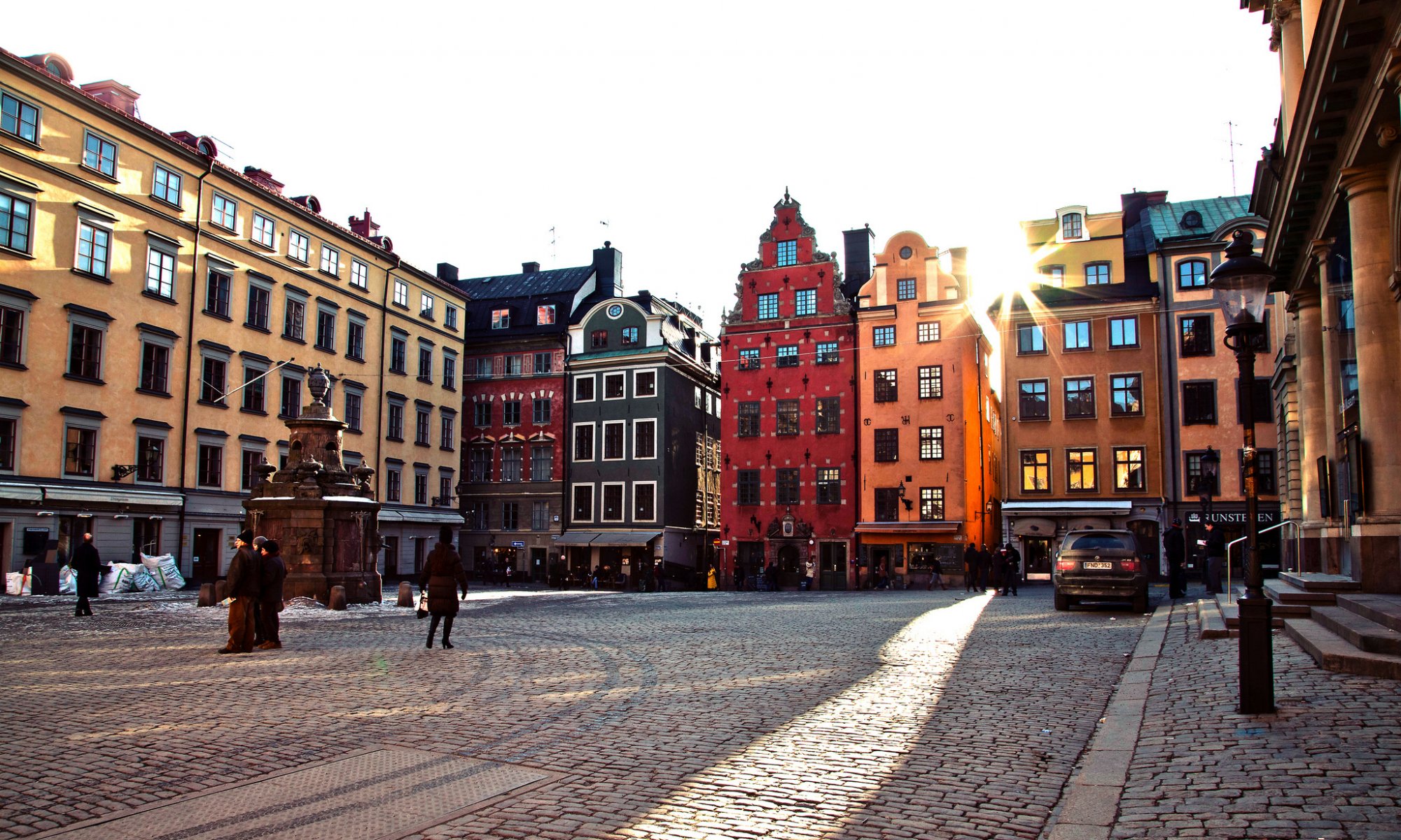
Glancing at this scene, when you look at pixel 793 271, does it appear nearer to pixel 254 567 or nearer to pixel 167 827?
pixel 254 567

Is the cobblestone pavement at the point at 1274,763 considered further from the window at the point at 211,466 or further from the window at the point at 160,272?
the window at the point at 211,466

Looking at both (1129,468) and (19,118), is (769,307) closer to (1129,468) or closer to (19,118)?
(1129,468)

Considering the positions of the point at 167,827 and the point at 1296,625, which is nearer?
the point at 167,827

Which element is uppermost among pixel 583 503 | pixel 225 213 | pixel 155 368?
pixel 225 213

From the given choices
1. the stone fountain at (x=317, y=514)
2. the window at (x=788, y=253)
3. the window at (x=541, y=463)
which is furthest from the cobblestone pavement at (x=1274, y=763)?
the window at (x=541, y=463)

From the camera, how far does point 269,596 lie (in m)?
15.3

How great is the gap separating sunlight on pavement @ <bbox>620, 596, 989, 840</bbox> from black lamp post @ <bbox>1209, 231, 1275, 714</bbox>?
2.72 m

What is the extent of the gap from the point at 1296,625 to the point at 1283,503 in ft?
55.7

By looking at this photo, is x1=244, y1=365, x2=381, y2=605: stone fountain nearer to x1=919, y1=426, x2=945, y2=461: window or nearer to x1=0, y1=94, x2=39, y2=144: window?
x1=0, y1=94, x2=39, y2=144: window

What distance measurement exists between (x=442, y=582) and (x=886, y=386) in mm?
36976

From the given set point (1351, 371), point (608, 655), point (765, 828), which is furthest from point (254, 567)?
point (1351, 371)

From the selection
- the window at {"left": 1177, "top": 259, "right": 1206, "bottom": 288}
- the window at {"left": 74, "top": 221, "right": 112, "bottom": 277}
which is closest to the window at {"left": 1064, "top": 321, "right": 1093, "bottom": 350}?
the window at {"left": 1177, "top": 259, "right": 1206, "bottom": 288}

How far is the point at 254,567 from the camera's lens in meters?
15.1

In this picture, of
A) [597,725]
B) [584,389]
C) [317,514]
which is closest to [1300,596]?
[597,725]
